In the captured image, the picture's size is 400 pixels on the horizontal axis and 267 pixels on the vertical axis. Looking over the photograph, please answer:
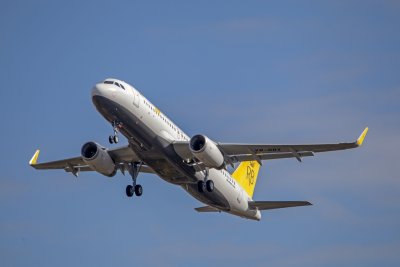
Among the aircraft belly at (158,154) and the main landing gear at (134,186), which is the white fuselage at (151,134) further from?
the main landing gear at (134,186)

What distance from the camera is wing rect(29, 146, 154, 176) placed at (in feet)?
230

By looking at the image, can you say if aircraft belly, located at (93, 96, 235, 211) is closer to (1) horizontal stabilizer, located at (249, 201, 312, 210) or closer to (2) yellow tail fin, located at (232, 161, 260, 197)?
(1) horizontal stabilizer, located at (249, 201, 312, 210)

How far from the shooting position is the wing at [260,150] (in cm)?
6519

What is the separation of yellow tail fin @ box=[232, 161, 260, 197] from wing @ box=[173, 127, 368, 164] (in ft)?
31.4

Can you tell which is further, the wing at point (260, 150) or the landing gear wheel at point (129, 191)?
the landing gear wheel at point (129, 191)

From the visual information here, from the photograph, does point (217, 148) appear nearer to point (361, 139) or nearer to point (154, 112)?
point (154, 112)

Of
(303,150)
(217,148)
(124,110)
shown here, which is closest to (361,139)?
(303,150)

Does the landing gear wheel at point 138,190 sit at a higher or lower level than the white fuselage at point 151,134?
lower

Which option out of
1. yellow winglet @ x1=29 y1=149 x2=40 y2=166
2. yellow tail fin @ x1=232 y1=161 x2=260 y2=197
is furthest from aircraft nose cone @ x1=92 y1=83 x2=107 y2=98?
yellow tail fin @ x1=232 y1=161 x2=260 y2=197

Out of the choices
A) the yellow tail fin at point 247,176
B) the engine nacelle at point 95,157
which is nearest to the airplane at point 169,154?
the engine nacelle at point 95,157

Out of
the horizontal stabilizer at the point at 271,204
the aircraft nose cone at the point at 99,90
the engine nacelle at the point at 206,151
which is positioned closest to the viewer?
the aircraft nose cone at the point at 99,90

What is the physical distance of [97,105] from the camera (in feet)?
204

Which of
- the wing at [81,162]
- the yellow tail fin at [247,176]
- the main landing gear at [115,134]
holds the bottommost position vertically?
the main landing gear at [115,134]

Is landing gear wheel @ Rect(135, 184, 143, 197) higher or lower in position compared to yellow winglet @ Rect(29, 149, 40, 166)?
lower
